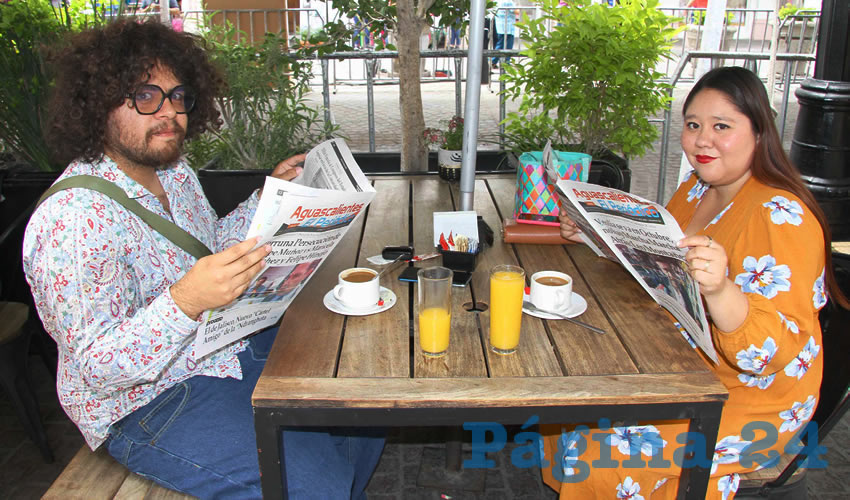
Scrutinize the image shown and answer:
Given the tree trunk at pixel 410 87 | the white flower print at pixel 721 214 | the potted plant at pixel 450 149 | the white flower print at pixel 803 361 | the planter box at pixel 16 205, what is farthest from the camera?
the tree trunk at pixel 410 87

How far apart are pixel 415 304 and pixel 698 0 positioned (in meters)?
15.7

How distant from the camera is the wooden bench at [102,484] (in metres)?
1.63

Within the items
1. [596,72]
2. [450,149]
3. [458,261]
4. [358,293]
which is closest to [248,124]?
[450,149]

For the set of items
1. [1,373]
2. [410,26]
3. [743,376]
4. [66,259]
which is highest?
[410,26]

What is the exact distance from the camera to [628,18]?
3281 mm

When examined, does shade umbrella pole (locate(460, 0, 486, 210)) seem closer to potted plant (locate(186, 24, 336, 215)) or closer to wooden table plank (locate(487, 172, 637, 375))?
wooden table plank (locate(487, 172, 637, 375))

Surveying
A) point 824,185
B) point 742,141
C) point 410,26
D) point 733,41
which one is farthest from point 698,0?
point 742,141

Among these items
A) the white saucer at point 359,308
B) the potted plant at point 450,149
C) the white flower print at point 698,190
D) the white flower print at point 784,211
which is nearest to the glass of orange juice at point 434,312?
the white saucer at point 359,308

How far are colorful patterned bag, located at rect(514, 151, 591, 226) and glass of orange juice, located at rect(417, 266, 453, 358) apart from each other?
0.96m

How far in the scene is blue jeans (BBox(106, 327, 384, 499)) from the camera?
161 centimetres

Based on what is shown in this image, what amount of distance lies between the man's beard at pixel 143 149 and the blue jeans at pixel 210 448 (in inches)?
23.3

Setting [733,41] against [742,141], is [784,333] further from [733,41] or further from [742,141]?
[733,41]

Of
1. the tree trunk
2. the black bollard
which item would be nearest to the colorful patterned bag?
the tree trunk

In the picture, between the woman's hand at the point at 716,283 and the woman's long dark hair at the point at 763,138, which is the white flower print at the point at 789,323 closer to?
the woman's hand at the point at 716,283
